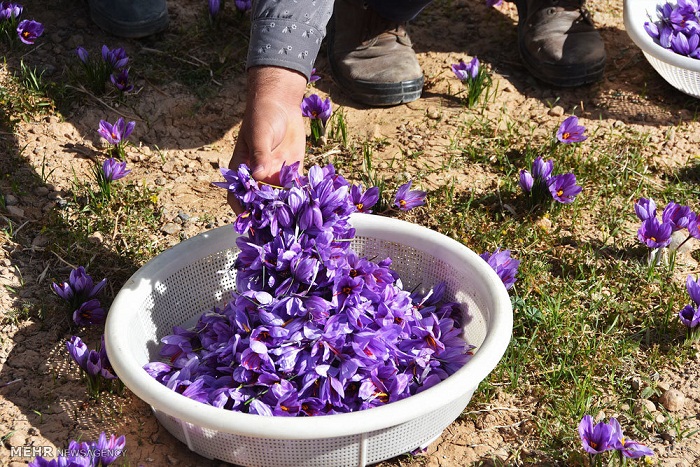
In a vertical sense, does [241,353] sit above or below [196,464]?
above

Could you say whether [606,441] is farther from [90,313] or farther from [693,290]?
[90,313]

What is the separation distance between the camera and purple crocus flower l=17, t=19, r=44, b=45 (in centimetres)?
357

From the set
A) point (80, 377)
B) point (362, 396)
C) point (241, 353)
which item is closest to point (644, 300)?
point (362, 396)

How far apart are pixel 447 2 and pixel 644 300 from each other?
2.15 meters

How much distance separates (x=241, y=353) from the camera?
2.13 meters

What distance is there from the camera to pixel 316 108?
3.29 metres

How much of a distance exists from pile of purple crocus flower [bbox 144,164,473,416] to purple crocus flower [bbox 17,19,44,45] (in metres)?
1.86

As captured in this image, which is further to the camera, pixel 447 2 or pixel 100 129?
pixel 447 2

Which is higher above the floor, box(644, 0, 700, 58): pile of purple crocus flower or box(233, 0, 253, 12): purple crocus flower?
box(644, 0, 700, 58): pile of purple crocus flower

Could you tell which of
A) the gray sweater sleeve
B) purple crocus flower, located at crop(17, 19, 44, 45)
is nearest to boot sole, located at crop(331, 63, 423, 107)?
the gray sweater sleeve

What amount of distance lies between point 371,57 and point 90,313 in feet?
5.58

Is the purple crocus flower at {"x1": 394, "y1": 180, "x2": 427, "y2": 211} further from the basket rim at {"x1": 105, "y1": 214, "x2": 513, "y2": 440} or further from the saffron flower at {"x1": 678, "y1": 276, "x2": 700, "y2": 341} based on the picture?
the saffron flower at {"x1": 678, "y1": 276, "x2": 700, "y2": 341}

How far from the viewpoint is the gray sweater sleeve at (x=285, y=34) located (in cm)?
246

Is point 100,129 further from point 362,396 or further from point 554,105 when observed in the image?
point 554,105
